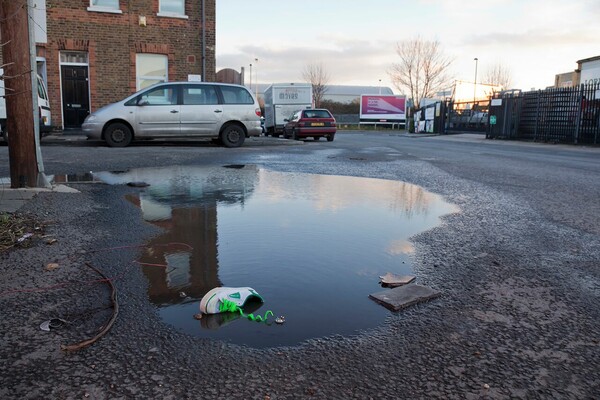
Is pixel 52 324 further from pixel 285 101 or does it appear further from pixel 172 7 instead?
pixel 285 101

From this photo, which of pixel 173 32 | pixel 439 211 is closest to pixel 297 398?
pixel 439 211

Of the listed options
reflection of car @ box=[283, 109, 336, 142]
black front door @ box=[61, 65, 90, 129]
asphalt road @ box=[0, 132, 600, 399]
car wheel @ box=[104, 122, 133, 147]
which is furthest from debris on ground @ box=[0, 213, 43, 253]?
reflection of car @ box=[283, 109, 336, 142]

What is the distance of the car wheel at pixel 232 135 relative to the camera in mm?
15617

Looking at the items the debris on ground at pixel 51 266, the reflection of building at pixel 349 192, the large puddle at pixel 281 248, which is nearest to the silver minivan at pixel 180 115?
the reflection of building at pixel 349 192

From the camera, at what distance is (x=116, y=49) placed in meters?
19.0

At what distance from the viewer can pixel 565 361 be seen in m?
2.53

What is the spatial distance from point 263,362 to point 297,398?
334 mm

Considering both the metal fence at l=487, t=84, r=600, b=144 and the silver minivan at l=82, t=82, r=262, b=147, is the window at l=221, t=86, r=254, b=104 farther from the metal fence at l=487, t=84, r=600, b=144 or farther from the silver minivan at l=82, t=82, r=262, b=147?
the metal fence at l=487, t=84, r=600, b=144

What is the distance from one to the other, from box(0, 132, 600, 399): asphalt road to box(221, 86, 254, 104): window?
34.1ft

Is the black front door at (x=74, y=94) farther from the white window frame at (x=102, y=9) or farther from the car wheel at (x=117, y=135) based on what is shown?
the car wheel at (x=117, y=135)

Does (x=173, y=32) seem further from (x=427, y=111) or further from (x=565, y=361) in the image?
(x=427, y=111)

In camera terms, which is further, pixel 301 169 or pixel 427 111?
pixel 427 111

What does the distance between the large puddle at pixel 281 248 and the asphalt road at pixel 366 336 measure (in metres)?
0.17

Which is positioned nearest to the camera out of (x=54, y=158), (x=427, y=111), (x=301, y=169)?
(x=301, y=169)
